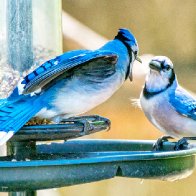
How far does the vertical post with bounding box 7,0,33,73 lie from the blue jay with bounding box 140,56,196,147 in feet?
2.80

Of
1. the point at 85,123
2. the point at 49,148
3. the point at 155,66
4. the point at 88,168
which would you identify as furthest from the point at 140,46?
the point at 88,168

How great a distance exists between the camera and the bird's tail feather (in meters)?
4.42

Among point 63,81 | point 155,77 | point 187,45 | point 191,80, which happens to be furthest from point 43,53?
point 187,45

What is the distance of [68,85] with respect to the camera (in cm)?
479

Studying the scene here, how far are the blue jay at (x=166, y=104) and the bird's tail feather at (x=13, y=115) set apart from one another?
1.07 meters

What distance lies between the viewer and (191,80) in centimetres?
1044

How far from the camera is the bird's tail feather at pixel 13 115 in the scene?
4422 millimetres

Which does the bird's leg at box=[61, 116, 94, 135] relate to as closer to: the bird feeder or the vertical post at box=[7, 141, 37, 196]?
the bird feeder

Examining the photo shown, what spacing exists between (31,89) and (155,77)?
128 cm

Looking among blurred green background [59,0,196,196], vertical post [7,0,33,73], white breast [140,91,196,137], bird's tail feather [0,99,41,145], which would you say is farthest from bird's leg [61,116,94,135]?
blurred green background [59,0,196,196]

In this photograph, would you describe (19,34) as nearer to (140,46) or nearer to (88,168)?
(88,168)

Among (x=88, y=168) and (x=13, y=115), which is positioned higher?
(x=13, y=115)

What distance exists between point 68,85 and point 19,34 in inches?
17.4

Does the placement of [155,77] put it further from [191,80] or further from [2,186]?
[191,80]
